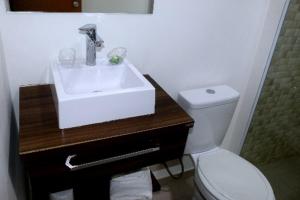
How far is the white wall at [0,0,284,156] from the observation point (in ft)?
3.77

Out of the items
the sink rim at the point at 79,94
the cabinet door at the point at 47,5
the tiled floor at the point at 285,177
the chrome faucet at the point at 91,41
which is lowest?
the tiled floor at the point at 285,177

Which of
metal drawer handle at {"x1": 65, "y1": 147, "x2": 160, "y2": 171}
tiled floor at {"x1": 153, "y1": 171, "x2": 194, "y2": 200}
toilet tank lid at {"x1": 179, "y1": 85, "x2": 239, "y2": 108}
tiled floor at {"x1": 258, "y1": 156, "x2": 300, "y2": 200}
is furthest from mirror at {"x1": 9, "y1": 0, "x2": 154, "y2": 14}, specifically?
tiled floor at {"x1": 258, "y1": 156, "x2": 300, "y2": 200}

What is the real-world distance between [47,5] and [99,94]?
0.46 meters

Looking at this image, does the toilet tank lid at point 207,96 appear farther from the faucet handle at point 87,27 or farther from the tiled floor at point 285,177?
the tiled floor at point 285,177

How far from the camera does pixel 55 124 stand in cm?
98

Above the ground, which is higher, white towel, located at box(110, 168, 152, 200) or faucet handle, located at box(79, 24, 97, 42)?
faucet handle, located at box(79, 24, 97, 42)

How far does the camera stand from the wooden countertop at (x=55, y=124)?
0.90m

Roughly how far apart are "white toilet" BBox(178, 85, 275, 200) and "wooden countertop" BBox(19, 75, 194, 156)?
35 centimetres

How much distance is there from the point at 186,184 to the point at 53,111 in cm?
125

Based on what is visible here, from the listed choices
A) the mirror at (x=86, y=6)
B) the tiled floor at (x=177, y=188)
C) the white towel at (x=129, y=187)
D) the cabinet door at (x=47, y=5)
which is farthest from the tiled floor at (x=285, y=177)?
the cabinet door at (x=47, y=5)

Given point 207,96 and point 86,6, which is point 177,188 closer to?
point 207,96

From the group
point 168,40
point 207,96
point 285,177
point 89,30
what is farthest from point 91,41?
point 285,177

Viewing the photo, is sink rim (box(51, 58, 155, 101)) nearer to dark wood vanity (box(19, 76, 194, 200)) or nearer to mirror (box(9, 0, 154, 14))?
dark wood vanity (box(19, 76, 194, 200))

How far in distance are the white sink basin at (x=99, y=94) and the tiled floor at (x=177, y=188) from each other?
90cm
